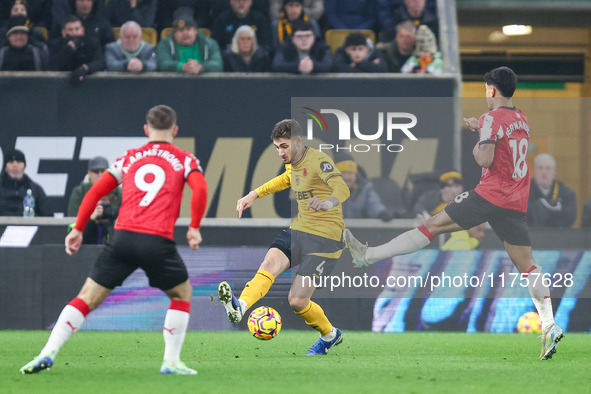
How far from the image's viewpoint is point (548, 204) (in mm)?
11820

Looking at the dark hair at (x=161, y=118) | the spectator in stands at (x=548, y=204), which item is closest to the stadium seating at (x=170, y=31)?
the spectator in stands at (x=548, y=204)

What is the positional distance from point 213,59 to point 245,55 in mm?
486

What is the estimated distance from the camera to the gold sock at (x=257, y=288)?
7.48 m

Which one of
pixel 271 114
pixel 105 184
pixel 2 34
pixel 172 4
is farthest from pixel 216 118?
pixel 105 184

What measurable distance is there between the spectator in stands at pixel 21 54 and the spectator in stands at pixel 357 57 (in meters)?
4.32

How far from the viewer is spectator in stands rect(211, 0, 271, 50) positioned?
13203 millimetres

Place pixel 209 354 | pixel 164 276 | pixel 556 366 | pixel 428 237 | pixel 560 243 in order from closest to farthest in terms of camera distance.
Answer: pixel 164 276
pixel 556 366
pixel 209 354
pixel 428 237
pixel 560 243

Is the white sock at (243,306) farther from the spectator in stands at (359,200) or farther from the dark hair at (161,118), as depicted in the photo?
the spectator in stands at (359,200)

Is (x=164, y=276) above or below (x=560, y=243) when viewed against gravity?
above

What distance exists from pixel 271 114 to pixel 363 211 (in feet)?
6.59

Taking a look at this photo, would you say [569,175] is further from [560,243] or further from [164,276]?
[164,276]

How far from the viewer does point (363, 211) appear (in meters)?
11.7

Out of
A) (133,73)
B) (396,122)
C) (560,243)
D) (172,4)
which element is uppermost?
(172,4)

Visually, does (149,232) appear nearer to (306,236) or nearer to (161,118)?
(161,118)
